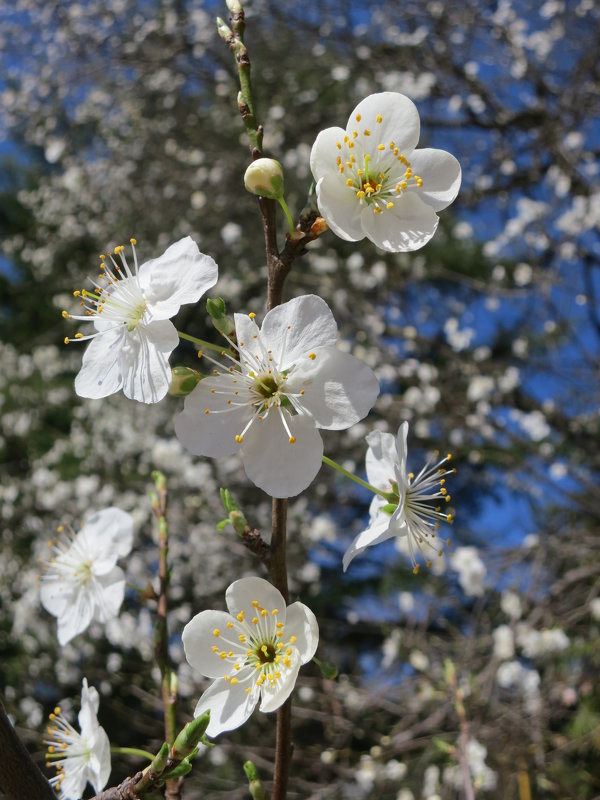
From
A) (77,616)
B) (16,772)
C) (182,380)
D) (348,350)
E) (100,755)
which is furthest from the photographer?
(348,350)

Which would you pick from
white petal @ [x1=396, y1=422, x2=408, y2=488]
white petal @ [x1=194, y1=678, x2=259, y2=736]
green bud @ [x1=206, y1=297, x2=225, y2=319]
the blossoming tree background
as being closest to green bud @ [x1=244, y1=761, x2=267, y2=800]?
white petal @ [x1=194, y1=678, x2=259, y2=736]

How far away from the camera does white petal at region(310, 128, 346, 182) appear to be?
66cm

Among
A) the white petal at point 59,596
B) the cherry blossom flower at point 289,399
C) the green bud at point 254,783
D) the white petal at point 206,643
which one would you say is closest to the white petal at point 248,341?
the cherry blossom flower at point 289,399

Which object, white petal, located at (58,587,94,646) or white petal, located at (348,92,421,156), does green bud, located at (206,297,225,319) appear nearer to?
white petal, located at (348,92,421,156)

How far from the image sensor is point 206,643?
2.13 feet

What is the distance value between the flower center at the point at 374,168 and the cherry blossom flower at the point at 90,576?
51cm

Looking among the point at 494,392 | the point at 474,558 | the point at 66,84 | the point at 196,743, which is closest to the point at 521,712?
the point at 474,558

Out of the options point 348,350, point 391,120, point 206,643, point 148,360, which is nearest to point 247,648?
point 206,643

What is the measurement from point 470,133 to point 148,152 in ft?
6.10

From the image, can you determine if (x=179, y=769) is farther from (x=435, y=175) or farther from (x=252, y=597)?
(x=435, y=175)

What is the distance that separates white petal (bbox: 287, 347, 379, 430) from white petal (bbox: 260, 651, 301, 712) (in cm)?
20

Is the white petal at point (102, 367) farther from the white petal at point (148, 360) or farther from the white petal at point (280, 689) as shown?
the white petal at point (280, 689)

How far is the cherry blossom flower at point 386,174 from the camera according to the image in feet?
2.20

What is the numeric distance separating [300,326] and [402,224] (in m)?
0.16
